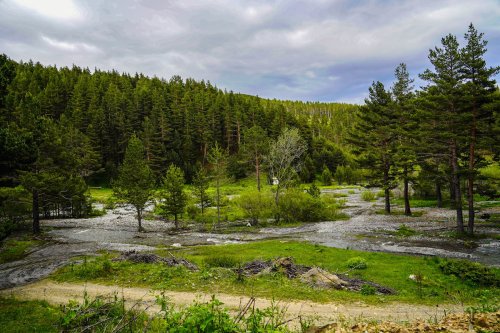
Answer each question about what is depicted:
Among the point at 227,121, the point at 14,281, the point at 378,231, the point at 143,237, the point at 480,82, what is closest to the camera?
the point at 14,281

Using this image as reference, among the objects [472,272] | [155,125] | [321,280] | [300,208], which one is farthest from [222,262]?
[155,125]

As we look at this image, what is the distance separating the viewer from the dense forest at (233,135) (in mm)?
31078

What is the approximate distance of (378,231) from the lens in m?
39.2

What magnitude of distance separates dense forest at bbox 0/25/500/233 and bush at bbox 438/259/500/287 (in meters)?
13.3

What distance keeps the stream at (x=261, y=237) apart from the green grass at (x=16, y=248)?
3.50ft

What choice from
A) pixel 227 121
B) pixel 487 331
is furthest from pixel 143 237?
pixel 227 121

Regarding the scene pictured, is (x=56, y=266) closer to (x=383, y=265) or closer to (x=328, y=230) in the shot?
(x=383, y=265)

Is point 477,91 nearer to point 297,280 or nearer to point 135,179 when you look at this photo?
point 297,280

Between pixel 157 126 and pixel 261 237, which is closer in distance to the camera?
pixel 261 237

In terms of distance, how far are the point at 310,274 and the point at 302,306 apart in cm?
591

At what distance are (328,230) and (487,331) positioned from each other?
3480 centimetres

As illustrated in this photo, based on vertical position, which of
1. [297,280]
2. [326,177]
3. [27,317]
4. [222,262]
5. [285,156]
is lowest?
[222,262]

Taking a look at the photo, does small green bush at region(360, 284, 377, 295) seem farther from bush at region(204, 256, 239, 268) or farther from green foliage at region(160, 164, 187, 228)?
green foliage at region(160, 164, 187, 228)

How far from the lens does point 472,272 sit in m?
20.5
